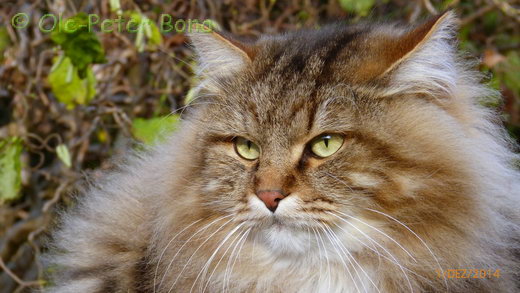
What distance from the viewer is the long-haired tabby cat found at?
1.85 m

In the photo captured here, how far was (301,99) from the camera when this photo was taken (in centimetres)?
197

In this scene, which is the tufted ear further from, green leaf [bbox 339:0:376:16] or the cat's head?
green leaf [bbox 339:0:376:16]

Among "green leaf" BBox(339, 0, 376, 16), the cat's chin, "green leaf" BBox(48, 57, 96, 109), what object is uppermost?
"green leaf" BBox(339, 0, 376, 16)

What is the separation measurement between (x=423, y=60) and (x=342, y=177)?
0.46 meters

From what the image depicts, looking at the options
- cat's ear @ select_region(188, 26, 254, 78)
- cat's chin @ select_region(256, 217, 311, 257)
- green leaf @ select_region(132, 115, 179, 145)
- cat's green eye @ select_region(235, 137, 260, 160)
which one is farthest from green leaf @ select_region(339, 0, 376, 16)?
cat's chin @ select_region(256, 217, 311, 257)

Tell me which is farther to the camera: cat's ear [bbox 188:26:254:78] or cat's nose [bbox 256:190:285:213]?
cat's ear [bbox 188:26:254:78]

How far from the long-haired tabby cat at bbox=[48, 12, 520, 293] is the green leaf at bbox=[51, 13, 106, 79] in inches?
36.3

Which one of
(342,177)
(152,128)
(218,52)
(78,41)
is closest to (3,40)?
(78,41)

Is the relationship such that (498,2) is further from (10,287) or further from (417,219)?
(10,287)

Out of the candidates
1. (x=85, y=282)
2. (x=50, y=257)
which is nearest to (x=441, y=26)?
(x=85, y=282)

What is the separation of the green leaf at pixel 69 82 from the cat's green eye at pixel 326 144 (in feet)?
5.34

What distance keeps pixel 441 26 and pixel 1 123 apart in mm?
2952

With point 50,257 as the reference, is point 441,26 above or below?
above

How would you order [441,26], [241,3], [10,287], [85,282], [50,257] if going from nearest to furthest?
[441,26], [85,282], [50,257], [10,287], [241,3]
